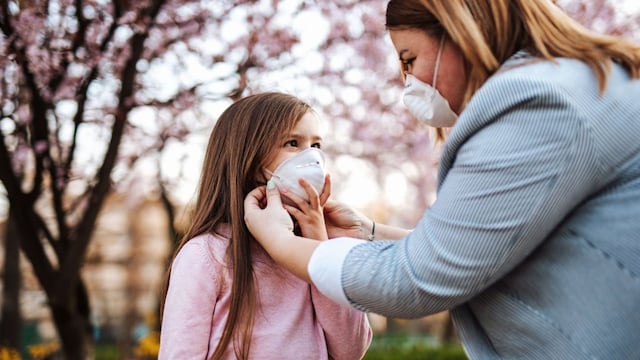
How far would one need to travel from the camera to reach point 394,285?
1563mm

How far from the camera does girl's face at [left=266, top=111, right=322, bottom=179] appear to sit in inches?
95.3

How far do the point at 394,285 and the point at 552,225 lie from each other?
1.09 ft

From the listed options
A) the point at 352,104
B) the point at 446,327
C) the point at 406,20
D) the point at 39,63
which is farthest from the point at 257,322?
the point at 446,327

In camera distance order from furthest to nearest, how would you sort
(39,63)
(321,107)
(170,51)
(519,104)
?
(321,107)
(170,51)
(39,63)
(519,104)

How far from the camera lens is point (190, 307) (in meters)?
2.18

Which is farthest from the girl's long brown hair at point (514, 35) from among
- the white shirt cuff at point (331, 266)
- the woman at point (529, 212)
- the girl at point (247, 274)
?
the girl at point (247, 274)

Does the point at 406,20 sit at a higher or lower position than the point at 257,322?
higher

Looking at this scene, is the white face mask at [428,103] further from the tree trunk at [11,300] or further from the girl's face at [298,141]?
the tree trunk at [11,300]

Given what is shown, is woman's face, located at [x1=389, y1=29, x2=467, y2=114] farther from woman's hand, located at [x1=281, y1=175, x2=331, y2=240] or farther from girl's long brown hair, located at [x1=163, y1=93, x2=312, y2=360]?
girl's long brown hair, located at [x1=163, y1=93, x2=312, y2=360]

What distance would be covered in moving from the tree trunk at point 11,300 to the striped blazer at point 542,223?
25.6ft

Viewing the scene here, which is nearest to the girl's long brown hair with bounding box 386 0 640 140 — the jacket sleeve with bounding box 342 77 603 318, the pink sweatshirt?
the jacket sleeve with bounding box 342 77 603 318

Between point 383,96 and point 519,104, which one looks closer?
point 519,104

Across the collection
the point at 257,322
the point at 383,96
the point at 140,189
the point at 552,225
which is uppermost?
the point at 552,225

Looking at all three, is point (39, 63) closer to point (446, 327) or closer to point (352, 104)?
point (352, 104)
